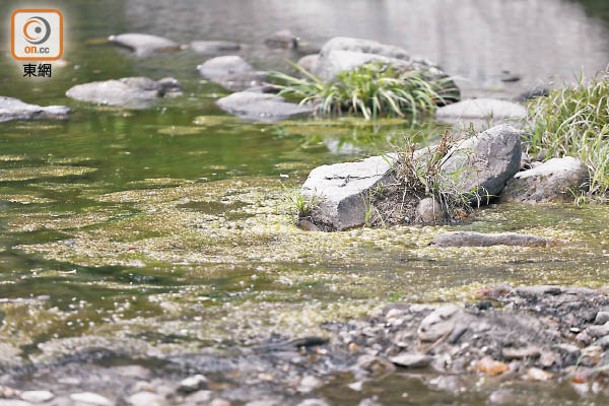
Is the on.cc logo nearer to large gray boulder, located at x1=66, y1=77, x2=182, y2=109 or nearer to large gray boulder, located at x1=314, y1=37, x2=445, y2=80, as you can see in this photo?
large gray boulder, located at x1=66, y1=77, x2=182, y2=109

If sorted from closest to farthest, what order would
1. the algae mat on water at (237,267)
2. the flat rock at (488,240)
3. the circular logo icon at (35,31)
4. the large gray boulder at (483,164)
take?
the algae mat on water at (237,267)
the flat rock at (488,240)
the large gray boulder at (483,164)
the circular logo icon at (35,31)

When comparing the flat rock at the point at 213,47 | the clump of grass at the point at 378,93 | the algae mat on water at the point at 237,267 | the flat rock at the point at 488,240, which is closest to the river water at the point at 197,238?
the algae mat on water at the point at 237,267

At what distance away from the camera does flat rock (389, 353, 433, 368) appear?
3.50 metres

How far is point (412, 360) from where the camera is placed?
3.51 metres

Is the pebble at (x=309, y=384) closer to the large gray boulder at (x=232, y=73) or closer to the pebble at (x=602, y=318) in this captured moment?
the pebble at (x=602, y=318)

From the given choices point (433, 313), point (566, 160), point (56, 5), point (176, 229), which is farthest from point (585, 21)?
point (433, 313)

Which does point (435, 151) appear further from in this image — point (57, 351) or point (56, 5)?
point (56, 5)

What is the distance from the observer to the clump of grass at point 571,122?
21.2 ft

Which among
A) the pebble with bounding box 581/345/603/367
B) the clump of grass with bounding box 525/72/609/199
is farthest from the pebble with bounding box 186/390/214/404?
the clump of grass with bounding box 525/72/609/199

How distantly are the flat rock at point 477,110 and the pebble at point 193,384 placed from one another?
5.63m

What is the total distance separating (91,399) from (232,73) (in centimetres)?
945

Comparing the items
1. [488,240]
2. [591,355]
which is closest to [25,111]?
[488,240]

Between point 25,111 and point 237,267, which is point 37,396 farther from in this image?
point 25,111

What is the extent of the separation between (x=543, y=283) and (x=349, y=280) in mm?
874
